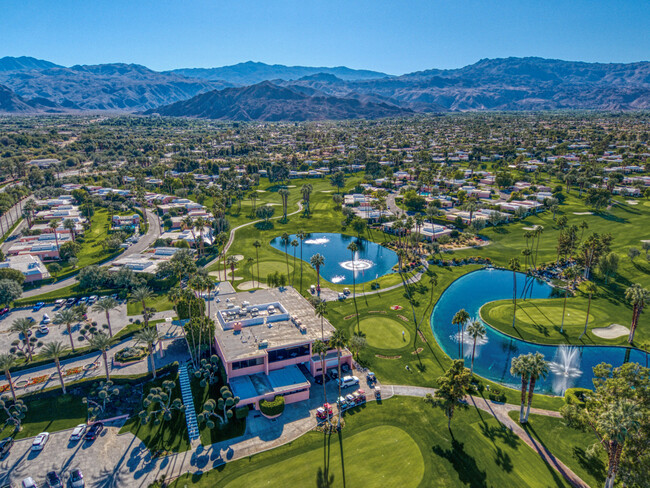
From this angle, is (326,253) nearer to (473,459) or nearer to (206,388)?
(206,388)

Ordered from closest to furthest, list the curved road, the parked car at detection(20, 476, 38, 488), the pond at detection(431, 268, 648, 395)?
the parked car at detection(20, 476, 38, 488) < the pond at detection(431, 268, 648, 395) < the curved road

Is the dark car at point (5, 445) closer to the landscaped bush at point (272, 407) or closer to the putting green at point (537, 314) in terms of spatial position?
the landscaped bush at point (272, 407)

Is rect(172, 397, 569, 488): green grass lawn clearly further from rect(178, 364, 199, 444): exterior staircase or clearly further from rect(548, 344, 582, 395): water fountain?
rect(548, 344, 582, 395): water fountain

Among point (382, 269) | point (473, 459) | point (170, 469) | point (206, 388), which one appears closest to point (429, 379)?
point (473, 459)

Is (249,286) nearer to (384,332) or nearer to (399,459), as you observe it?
(384,332)

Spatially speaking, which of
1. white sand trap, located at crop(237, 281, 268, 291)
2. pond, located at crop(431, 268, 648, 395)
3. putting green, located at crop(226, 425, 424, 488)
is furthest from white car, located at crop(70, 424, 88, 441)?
pond, located at crop(431, 268, 648, 395)

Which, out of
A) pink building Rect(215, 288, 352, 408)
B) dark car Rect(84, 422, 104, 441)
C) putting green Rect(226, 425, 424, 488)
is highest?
pink building Rect(215, 288, 352, 408)

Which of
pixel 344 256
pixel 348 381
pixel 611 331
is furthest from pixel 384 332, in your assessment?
pixel 344 256
